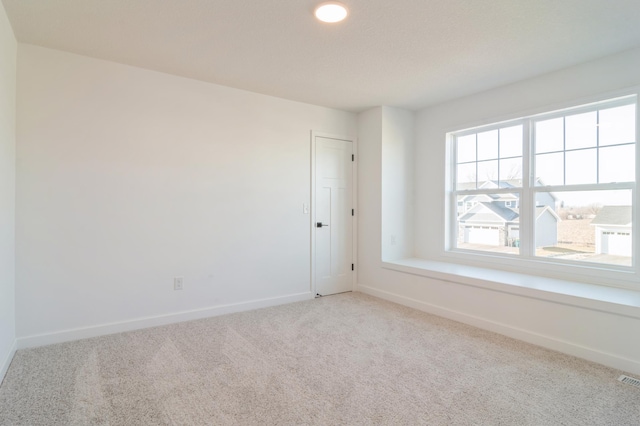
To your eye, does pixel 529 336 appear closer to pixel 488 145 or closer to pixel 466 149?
pixel 488 145

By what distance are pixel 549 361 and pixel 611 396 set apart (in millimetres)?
490

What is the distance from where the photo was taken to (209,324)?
3342mm

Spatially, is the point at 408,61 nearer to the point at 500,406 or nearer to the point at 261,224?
the point at 261,224

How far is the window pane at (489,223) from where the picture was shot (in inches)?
148

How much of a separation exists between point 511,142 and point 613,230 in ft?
4.26

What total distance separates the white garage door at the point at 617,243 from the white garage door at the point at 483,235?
99cm

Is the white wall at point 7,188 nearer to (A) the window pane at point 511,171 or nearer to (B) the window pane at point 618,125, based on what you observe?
(A) the window pane at point 511,171

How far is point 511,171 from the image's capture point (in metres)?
3.78

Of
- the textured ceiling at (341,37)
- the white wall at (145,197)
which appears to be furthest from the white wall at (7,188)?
the textured ceiling at (341,37)

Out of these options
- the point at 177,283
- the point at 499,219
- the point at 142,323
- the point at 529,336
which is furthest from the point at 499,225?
the point at 142,323

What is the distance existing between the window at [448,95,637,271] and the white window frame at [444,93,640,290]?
0.01 metres

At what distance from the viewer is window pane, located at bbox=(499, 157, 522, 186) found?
371 centimetres

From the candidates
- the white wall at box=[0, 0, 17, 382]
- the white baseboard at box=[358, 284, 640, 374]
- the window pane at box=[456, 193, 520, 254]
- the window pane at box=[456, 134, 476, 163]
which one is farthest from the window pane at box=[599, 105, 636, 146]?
the white wall at box=[0, 0, 17, 382]

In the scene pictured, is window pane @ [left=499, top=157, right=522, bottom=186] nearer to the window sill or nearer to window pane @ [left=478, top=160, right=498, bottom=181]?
window pane @ [left=478, top=160, right=498, bottom=181]
